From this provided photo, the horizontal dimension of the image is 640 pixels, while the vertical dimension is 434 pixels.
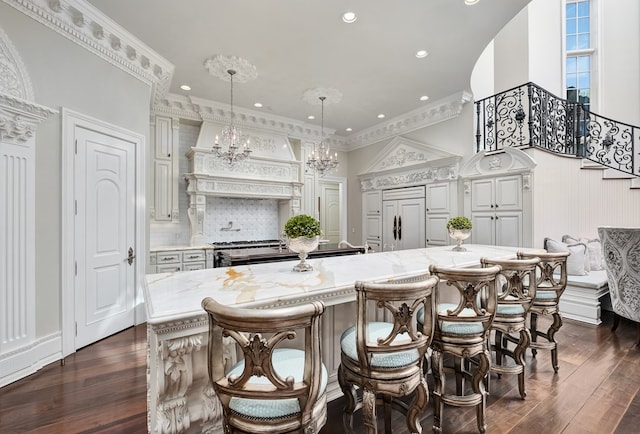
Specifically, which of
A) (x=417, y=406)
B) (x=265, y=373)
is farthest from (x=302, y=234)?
(x=417, y=406)

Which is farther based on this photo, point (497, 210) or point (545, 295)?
point (497, 210)

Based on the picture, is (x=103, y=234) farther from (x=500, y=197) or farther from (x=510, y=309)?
(x=500, y=197)

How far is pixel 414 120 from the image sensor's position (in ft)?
18.9

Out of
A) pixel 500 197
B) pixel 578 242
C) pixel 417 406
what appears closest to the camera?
pixel 417 406

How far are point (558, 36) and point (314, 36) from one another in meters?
5.62

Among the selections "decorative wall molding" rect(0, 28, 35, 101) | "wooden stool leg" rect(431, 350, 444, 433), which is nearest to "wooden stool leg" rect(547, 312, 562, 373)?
"wooden stool leg" rect(431, 350, 444, 433)

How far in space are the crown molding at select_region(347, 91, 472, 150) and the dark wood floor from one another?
3.96 m

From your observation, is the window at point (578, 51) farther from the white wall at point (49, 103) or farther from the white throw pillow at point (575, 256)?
the white wall at point (49, 103)

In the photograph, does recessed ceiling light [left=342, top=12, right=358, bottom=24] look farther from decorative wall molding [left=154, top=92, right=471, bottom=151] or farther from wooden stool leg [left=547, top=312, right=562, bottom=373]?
wooden stool leg [left=547, top=312, right=562, bottom=373]

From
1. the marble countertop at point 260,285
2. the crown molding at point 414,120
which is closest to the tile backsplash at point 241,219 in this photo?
the crown molding at point 414,120

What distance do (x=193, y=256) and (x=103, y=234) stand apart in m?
1.61

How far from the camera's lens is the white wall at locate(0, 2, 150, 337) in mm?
2506

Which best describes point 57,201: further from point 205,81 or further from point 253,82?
point 253,82

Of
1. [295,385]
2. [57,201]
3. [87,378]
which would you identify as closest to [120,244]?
[57,201]
